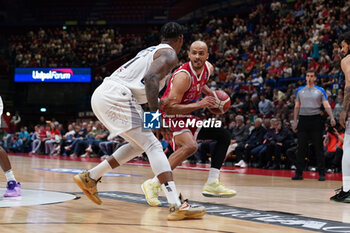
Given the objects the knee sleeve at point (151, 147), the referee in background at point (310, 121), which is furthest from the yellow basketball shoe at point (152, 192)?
the referee in background at point (310, 121)

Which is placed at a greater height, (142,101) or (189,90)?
(189,90)

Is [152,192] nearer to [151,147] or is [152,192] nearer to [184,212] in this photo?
[151,147]

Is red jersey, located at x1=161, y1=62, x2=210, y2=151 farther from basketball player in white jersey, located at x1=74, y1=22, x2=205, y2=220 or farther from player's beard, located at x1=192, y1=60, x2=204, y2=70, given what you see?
basketball player in white jersey, located at x1=74, y1=22, x2=205, y2=220

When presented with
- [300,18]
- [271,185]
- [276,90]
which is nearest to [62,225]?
[271,185]

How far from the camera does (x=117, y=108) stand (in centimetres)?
454

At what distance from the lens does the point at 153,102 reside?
4.15 meters

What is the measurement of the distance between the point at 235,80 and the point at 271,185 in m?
10.0

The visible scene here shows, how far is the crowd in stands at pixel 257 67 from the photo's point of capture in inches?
491

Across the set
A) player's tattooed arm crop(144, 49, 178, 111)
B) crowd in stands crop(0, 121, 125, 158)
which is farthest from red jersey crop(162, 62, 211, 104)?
crowd in stands crop(0, 121, 125, 158)

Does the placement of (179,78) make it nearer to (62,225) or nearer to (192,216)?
(192,216)

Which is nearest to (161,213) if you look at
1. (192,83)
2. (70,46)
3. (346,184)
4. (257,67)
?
(192,83)

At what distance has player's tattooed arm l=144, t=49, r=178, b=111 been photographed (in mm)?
4156

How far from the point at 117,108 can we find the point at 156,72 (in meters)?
0.55

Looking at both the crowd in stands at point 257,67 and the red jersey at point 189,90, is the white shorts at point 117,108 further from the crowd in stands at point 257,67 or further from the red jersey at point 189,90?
the crowd in stands at point 257,67
